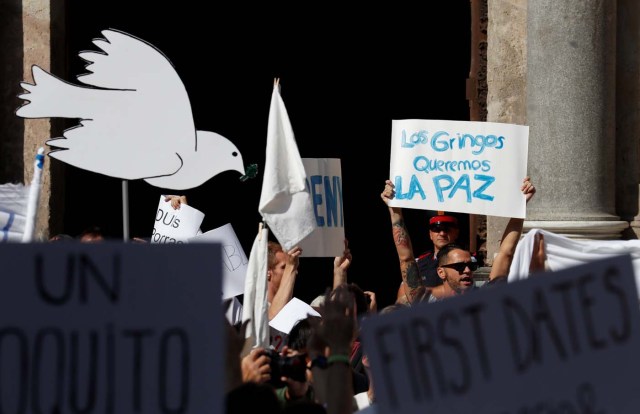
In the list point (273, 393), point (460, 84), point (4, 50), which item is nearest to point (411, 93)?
point (460, 84)

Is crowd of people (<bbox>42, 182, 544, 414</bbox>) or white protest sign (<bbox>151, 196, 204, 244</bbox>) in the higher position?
white protest sign (<bbox>151, 196, 204, 244</bbox>)

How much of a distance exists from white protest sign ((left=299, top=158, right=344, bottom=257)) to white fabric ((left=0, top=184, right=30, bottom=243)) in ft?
5.97

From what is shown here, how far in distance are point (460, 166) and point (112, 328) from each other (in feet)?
14.4

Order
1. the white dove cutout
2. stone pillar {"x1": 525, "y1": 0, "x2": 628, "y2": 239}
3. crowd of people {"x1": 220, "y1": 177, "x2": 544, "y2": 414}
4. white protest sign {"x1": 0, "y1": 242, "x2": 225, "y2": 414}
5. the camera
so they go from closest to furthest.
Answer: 1. white protest sign {"x1": 0, "y1": 242, "x2": 225, "y2": 414}
2. crowd of people {"x1": 220, "y1": 177, "x2": 544, "y2": 414}
3. the camera
4. the white dove cutout
5. stone pillar {"x1": 525, "y1": 0, "x2": 628, "y2": 239}

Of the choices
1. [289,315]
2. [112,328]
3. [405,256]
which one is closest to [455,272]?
[405,256]

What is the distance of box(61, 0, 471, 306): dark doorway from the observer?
12812mm

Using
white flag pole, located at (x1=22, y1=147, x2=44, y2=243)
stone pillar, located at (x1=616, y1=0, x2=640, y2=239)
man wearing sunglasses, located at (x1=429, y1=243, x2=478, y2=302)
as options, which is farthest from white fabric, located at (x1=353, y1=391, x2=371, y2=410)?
stone pillar, located at (x1=616, y1=0, x2=640, y2=239)

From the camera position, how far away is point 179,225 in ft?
24.2

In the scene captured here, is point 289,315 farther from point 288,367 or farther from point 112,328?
point 112,328

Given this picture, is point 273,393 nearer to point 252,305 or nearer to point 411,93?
point 252,305

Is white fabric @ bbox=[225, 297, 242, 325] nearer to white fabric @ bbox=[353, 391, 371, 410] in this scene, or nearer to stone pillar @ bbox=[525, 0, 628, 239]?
white fabric @ bbox=[353, 391, 371, 410]

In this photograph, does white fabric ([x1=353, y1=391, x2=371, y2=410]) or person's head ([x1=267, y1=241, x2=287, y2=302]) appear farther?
person's head ([x1=267, y1=241, x2=287, y2=302])

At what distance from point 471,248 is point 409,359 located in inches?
243

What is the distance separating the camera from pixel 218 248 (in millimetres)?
3080
